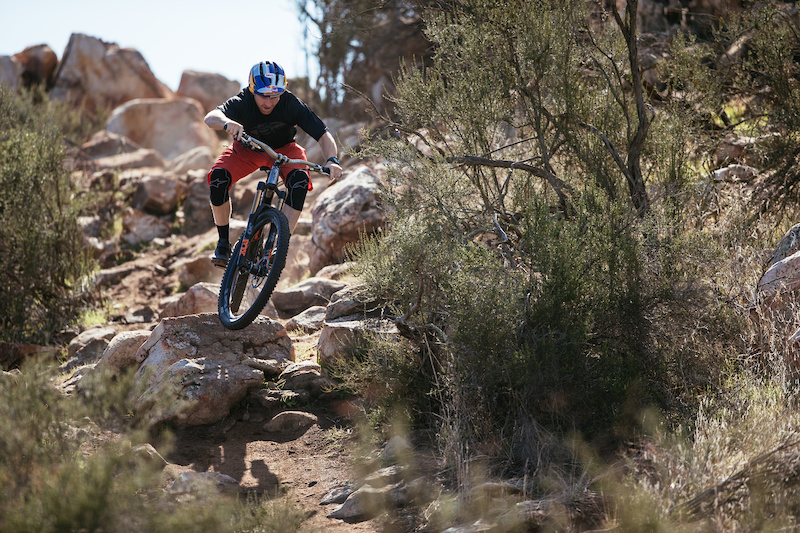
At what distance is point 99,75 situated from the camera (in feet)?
81.9

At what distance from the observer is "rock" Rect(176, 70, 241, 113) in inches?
1028

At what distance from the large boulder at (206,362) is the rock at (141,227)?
9.29 m

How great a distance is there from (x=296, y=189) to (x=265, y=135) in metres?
0.69

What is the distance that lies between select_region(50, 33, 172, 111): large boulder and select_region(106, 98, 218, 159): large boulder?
1.74 meters

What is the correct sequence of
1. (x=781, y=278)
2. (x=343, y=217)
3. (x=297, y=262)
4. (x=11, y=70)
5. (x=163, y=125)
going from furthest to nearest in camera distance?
1. (x=11, y=70)
2. (x=163, y=125)
3. (x=297, y=262)
4. (x=343, y=217)
5. (x=781, y=278)

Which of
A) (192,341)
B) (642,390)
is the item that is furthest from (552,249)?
(192,341)

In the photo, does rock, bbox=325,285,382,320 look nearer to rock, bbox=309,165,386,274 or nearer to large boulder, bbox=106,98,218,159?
rock, bbox=309,165,386,274

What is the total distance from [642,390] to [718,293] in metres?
1.27

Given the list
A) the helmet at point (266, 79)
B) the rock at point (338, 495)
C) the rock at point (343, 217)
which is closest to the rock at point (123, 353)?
the helmet at point (266, 79)

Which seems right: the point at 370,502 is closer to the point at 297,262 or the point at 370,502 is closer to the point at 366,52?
the point at 297,262

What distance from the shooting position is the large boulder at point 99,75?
24.4 meters

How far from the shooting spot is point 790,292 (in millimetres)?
4816

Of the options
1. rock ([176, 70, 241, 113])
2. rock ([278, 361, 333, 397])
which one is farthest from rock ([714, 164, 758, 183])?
rock ([176, 70, 241, 113])

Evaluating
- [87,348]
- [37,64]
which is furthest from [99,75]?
[87,348]
